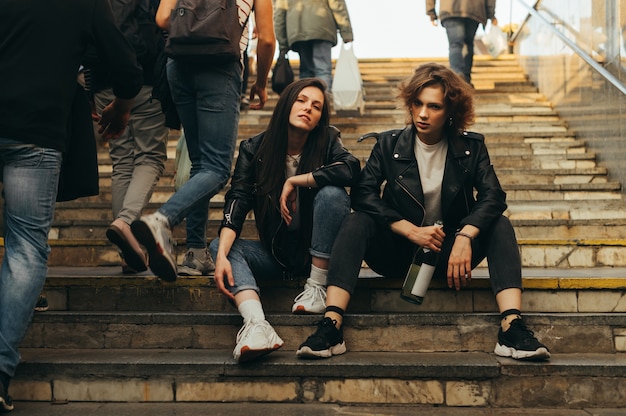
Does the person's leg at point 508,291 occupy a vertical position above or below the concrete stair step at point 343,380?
above

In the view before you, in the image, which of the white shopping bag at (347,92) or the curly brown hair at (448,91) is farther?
the white shopping bag at (347,92)

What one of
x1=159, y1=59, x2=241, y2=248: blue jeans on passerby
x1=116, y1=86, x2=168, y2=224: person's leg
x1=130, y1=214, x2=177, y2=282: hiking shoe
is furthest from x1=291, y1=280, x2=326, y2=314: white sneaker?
x1=116, y1=86, x2=168, y2=224: person's leg

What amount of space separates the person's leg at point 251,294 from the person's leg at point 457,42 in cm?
523

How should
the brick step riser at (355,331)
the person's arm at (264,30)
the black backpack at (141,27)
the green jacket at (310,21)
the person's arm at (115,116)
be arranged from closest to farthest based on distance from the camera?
the brick step riser at (355,331), the person's arm at (115,116), the person's arm at (264,30), the black backpack at (141,27), the green jacket at (310,21)

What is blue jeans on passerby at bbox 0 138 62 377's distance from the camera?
282 centimetres

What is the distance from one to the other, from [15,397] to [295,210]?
1.51 metres

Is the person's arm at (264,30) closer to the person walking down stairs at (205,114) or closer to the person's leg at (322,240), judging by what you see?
the person walking down stairs at (205,114)

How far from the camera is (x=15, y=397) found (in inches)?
123

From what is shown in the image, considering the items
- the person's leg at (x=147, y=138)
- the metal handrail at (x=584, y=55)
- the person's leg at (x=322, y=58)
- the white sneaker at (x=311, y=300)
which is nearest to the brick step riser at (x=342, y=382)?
the white sneaker at (x=311, y=300)

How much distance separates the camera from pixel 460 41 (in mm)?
8211

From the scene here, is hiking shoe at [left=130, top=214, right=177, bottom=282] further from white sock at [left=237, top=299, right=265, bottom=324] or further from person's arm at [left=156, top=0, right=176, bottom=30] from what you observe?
person's arm at [left=156, top=0, right=176, bottom=30]

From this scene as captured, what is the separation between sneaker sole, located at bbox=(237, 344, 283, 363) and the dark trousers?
0.43 meters

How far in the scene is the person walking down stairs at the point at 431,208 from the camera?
324cm

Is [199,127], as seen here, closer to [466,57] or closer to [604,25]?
[604,25]
